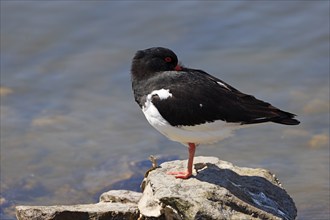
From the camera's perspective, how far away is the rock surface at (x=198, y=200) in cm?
723

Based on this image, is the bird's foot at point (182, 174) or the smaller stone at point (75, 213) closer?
the smaller stone at point (75, 213)

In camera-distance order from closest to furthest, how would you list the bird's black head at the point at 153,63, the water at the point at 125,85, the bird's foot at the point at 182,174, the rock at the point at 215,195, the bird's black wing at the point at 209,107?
the rock at the point at 215,195, the bird's black wing at the point at 209,107, the bird's foot at the point at 182,174, the bird's black head at the point at 153,63, the water at the point at 125,85

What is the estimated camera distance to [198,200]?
286 inches

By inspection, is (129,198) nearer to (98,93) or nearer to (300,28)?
(98,93)

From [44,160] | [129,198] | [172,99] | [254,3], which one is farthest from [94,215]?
[254,3]

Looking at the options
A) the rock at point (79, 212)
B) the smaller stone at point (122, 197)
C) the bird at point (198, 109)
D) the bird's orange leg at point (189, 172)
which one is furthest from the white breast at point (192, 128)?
the smaller stone at point (122, 197)

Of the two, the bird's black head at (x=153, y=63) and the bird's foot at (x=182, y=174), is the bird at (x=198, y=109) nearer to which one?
the bird's foot at (x=182, y=174)

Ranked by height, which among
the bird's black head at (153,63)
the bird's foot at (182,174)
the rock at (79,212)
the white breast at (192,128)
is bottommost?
the rock at (79,212)

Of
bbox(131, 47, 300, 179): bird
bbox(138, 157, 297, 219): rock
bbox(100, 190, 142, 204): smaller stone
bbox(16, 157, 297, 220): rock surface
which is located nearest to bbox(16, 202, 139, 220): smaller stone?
bbox(16, 157, 297, 220): rock surface

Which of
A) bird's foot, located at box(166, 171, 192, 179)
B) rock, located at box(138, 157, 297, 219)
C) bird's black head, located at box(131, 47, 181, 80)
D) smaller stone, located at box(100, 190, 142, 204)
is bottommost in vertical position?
smaller stone, located at box(100, 190, 142, 204)

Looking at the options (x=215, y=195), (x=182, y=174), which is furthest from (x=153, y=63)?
(x=215, y=195)

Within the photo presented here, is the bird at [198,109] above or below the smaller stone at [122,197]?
above

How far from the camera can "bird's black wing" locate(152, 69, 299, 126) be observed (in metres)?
7.58

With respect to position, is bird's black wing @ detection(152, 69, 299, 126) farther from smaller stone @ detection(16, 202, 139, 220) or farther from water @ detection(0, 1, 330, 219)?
water @ detection(0, 1, 330, 219)
